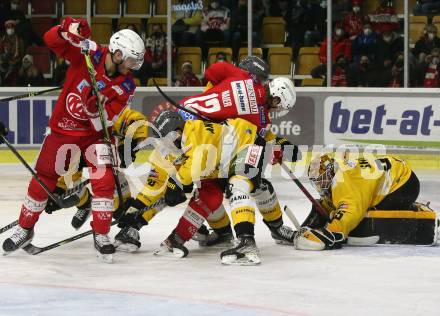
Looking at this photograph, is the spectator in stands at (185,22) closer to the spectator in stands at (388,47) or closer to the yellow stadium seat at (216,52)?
the yellow stadium seat at (216,52)

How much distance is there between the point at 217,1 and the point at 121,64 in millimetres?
6853

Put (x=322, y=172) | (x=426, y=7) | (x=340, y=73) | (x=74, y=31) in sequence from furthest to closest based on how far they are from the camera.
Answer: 1. (x=426, y=7)
2. (x=340, y=73)
3. (x=322, y=172)
4. (x=74, y=31)

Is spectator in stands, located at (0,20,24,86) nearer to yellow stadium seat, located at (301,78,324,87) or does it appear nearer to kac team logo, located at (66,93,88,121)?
yellow stadium seat, located at (301,78,324,87)

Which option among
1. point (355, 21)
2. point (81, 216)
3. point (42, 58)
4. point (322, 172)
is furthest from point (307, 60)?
point (322, 172)

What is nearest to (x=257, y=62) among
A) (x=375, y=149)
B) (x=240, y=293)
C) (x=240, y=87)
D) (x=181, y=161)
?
(x=240, y=87)

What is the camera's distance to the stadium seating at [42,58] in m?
14.1

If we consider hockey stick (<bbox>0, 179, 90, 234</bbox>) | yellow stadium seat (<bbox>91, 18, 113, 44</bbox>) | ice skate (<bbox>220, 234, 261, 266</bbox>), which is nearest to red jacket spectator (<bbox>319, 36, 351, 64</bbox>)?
yellow stadium seat (<bbox>91, 18, 113, 44</bbox>)

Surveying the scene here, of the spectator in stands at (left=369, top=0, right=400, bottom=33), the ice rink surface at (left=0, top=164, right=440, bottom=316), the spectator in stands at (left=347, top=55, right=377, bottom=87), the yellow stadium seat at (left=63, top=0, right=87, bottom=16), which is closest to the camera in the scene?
the ice rink surface at (left=0, top=164, right=440, bottom=316)

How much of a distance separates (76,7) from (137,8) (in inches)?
32.0

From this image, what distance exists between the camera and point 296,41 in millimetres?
13891

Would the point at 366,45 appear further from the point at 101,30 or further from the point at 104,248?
the point at 104,248

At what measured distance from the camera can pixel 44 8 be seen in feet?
47.4

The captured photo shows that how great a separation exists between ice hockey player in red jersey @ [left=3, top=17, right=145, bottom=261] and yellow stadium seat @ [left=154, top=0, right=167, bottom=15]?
7.06 meters

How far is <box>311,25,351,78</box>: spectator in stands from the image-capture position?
13250mm
